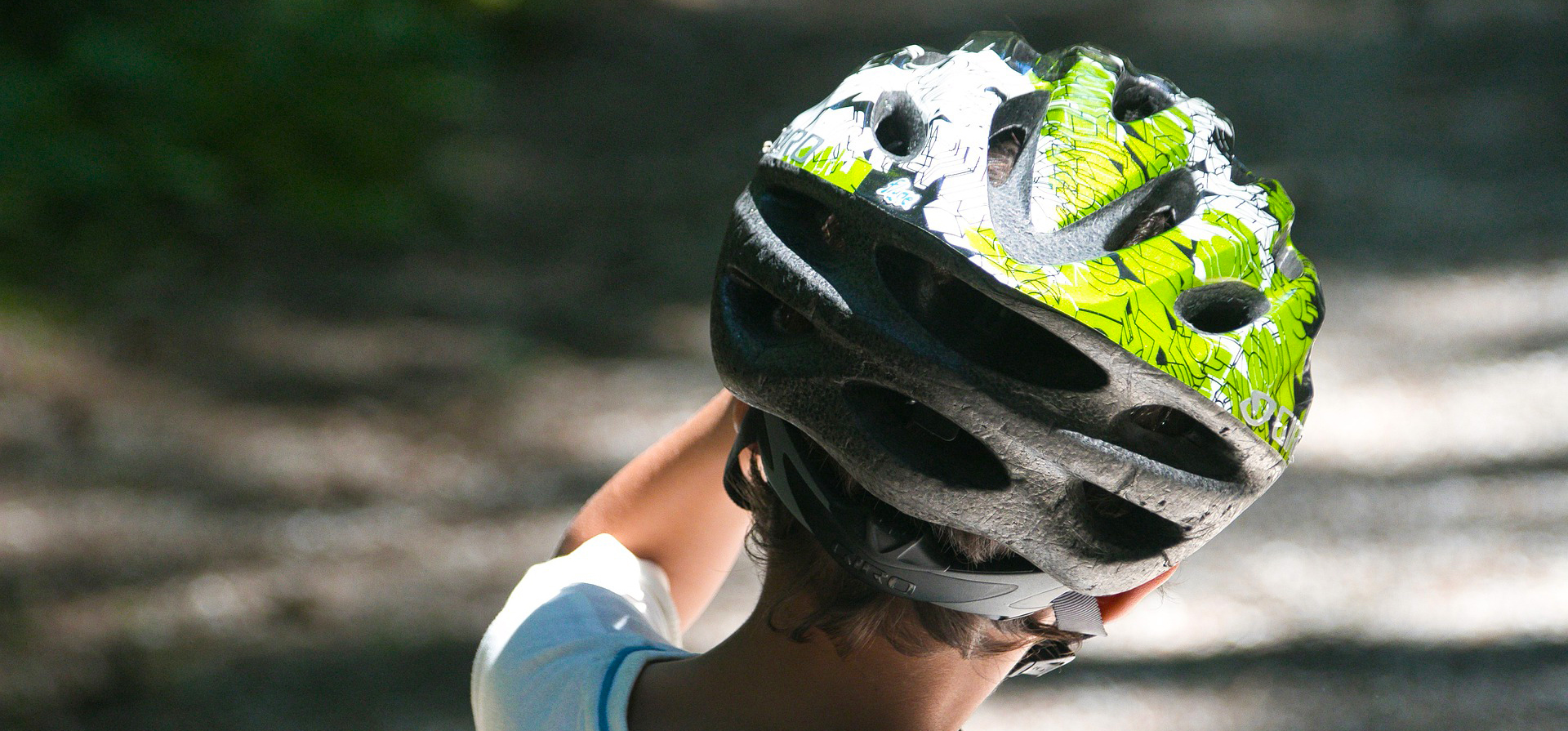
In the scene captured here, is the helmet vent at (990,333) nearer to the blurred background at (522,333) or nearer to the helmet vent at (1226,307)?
the helmet vent at (1226,307)

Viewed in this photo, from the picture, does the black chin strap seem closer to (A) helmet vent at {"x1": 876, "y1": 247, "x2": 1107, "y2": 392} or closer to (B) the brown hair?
(B) the brown hair

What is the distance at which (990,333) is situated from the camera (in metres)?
1.00

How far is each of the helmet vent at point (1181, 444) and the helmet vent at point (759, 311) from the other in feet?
0.98

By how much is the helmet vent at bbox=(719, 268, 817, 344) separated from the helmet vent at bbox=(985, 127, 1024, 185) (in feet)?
0.71

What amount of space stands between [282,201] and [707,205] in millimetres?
1389

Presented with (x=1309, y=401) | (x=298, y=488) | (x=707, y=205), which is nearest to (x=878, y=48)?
(x=707, y=205)

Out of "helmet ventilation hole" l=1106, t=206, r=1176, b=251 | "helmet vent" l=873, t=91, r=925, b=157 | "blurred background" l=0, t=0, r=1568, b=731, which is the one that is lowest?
"helmet ventilation hole" l=1106, t=206, r=1176, b=251

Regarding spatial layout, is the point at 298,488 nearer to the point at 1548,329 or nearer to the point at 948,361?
the point at 948,361

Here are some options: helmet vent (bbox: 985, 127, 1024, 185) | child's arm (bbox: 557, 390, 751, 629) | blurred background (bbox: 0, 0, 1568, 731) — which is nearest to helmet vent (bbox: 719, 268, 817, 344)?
helmet vent (bbox: 985, 127, 1024, 185)

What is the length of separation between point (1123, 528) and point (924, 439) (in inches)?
8.1

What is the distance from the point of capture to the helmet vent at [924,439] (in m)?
1.01

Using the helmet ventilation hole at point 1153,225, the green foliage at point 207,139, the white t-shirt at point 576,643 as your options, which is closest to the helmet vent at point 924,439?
the helmet ventilation hole at point 1153,225

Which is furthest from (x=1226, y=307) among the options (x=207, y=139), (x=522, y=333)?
(x=207, y=139)

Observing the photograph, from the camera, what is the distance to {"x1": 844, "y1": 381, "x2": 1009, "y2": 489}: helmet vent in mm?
1014
